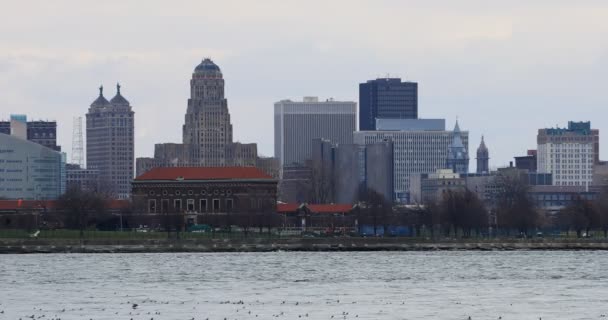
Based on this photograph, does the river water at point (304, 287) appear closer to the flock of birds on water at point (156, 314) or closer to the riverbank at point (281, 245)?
the flock of birds on water at point (156, 314)

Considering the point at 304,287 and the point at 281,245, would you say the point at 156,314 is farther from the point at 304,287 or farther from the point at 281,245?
the point at 281,245

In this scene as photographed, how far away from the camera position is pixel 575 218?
198000mm

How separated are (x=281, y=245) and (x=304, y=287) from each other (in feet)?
229

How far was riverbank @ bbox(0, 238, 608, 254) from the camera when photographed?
6462 inches

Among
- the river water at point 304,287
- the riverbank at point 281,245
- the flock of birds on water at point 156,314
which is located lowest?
the flock of birds on water at point 156,314

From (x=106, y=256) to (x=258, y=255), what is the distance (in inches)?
470

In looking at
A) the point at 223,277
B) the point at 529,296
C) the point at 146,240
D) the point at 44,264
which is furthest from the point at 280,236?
the point at 529,296

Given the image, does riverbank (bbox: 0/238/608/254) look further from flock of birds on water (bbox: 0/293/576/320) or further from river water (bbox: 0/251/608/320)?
flock of birds on water (bbox: 0/293/576/320)

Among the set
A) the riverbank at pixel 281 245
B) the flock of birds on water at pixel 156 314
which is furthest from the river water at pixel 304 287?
the riverbank at pixel 281 245

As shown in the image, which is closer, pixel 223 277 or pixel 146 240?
pixel 223 277

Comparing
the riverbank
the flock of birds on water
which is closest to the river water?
the flock of birds on water

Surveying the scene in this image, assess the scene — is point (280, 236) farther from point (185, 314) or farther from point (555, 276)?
point (185, 314)

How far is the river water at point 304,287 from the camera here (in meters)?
82.0

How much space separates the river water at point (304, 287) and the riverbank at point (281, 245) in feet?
45.7
